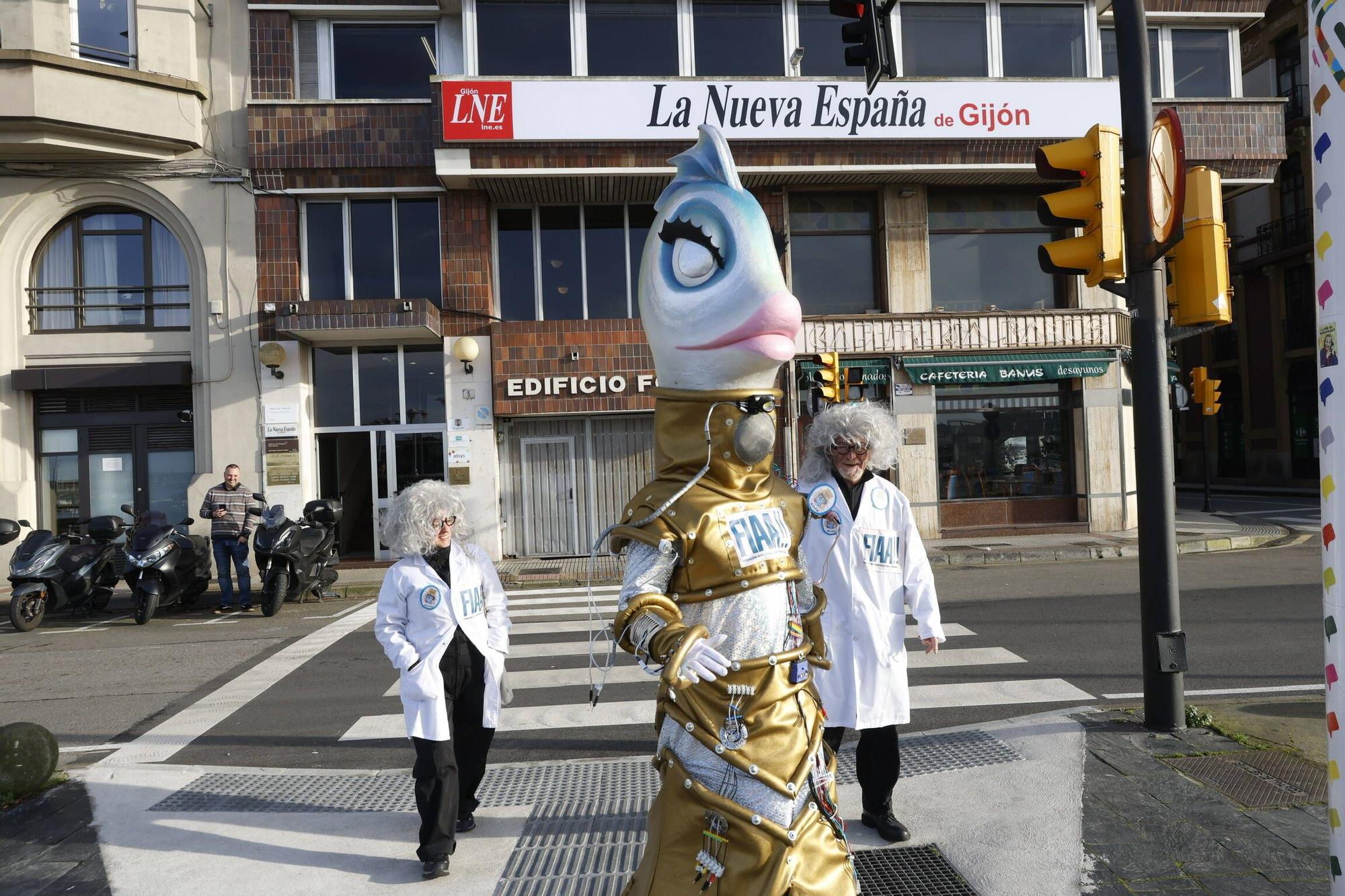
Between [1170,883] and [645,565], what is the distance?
2.54 m

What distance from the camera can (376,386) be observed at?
15.4m

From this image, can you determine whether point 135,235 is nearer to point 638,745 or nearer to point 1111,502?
point 638,745

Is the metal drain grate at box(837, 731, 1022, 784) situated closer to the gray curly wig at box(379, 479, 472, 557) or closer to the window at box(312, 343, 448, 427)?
the gray curly wig at box(379, 479, 472, 557)

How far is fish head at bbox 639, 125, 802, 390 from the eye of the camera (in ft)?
8.36

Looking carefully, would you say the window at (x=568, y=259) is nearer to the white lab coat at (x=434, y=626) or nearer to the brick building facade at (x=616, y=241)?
the brick building facade at (x=616, y=241)

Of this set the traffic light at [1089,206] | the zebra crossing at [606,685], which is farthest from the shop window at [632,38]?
→ the traffic light at [1089,206]

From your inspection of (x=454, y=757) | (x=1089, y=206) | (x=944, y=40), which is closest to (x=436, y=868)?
(x=454, y=757)

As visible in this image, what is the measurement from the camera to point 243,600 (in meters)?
10.8

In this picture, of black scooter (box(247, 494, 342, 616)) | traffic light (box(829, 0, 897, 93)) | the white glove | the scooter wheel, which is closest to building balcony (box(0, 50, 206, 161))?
black scooter (box(247, 494, 342, 616))

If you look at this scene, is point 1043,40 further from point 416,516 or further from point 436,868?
point 436,868

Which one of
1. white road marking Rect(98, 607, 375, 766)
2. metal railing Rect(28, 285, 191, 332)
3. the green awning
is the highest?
metal railing Rect(28, 285, 191, 332)

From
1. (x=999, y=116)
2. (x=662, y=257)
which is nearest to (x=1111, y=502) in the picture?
(x=999, y=116)

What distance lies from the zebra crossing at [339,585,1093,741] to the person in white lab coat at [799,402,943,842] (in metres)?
1.76

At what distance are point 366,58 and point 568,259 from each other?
196 inches
